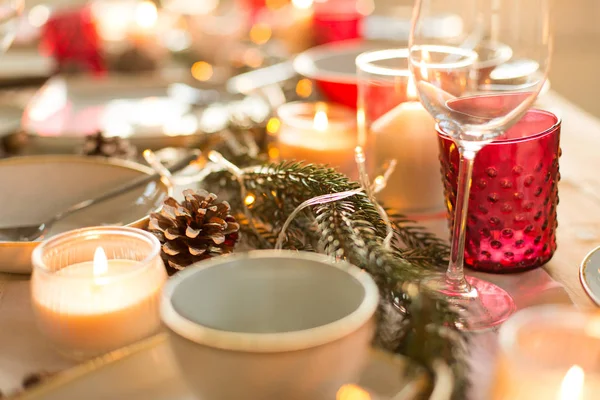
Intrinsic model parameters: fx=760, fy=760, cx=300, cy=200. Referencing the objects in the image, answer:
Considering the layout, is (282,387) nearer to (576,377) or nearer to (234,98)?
(576,377)

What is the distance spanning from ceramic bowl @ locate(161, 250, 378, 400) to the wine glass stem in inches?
7.0

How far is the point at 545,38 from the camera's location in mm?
560

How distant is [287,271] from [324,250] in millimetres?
112

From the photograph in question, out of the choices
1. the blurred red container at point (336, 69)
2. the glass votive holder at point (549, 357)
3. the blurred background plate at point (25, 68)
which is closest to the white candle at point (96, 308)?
the glass votive holder at point (549, 357)

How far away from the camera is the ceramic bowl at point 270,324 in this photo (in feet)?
1.29

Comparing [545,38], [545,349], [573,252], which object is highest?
[545,38]

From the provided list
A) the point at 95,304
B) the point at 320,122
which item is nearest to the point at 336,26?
the point at 320,122

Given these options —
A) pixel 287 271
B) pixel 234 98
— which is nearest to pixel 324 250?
pixel 287 271

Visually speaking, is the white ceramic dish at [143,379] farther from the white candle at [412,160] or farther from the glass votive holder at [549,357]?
the white candle at [412,160]

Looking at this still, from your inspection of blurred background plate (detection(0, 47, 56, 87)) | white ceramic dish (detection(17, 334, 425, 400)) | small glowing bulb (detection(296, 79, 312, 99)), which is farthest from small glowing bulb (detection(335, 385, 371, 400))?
blurred background plate (detection(0, 47, 56, 87))

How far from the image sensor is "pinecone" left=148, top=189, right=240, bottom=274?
0.61 meters

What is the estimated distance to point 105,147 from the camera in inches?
34.5

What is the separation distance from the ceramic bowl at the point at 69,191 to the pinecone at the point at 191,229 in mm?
73

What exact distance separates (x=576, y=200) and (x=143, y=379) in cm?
58
